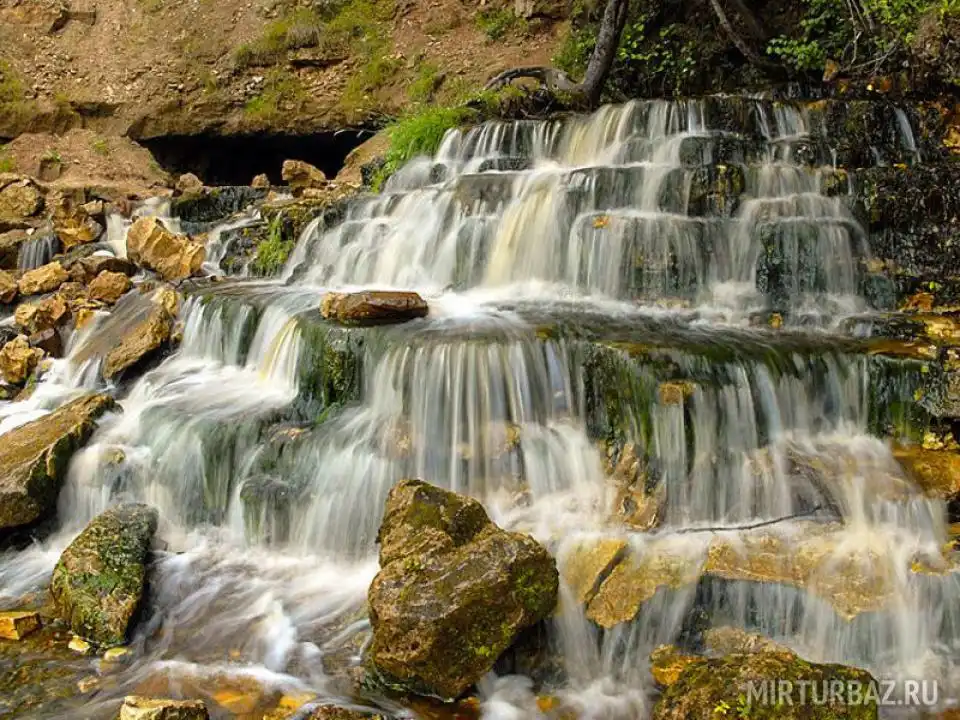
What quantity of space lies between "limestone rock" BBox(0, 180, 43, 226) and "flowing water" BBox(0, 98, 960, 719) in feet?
17.3

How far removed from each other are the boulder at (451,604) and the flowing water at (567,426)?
25 cm

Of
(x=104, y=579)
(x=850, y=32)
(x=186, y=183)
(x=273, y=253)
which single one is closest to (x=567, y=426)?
(x=104, y=579)

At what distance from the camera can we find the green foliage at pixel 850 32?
325 inches

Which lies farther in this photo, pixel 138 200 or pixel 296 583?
pixel 138 200

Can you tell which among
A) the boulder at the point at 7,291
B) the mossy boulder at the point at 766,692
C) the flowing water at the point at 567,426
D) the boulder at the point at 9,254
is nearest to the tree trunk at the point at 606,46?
the flowing water at the point at 567,426

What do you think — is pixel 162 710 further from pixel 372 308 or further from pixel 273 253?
pixel 273 253

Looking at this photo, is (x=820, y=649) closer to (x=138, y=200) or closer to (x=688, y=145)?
(x=688, y=145)

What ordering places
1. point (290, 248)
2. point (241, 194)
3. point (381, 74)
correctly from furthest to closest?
point (381, 74) < point (241, 194) < point (290, 248)

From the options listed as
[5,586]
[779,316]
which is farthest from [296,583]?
[779,316]

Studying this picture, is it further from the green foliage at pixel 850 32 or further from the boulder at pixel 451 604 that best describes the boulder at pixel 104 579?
the green foliage at pixel 850 32

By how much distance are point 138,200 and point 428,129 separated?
533cm

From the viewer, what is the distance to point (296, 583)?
459 cm

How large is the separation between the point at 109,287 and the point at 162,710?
6.37 metres

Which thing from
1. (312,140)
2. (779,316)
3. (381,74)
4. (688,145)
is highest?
(381,74)
